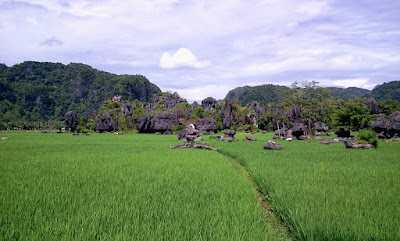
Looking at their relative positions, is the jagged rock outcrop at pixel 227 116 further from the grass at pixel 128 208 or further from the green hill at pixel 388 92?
the green hill at pixel 388 92

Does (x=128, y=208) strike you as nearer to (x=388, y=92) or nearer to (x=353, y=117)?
(x=353, y=117)

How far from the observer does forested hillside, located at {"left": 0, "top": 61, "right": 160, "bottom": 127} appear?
4921 inches

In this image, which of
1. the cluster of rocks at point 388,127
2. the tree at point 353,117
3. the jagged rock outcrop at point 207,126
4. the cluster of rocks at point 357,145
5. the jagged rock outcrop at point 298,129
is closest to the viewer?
the cluster of rocks at point 357,145

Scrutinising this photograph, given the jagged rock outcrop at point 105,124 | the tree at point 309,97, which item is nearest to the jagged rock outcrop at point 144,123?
the jagged rock outcrop at point 105,124

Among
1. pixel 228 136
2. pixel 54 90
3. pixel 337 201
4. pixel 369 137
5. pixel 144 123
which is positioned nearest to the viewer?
pixel 337 201

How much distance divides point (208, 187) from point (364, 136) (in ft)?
62.9

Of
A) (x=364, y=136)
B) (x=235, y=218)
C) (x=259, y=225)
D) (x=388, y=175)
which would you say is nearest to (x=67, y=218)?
(x=235, y=218)

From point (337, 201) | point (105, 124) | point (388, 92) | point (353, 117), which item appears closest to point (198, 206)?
point (337, 201)

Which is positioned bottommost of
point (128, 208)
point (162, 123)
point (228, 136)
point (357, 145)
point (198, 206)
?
point (228, 136)

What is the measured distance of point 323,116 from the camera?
169ft

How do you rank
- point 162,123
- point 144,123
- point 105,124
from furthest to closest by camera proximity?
point 105,124
point 144,123
point 162,123

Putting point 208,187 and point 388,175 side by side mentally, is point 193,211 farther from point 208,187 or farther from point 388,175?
point 388,175

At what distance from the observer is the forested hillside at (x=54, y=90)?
125m

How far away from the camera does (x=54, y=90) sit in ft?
525
